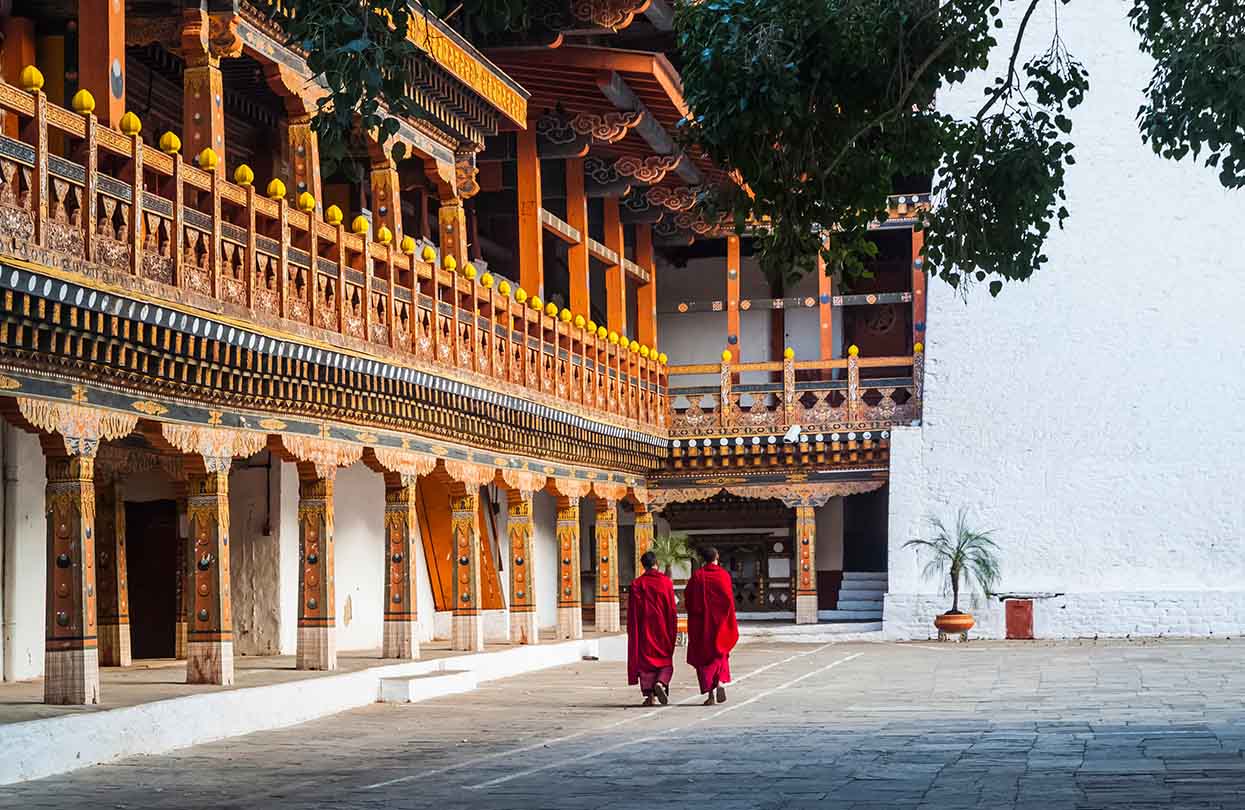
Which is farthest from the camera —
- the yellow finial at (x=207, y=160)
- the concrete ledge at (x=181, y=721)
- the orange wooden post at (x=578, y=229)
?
the orange wooden post at (x=578, y=229)

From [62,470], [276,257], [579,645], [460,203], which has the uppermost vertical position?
[460,203]

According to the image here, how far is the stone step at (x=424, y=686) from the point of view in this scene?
46.9 feet

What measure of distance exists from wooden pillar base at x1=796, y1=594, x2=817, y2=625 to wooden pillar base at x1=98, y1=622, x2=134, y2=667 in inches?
452

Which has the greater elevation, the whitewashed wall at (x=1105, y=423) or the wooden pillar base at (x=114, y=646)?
the whitewashed wall at (x=1105, y=423)

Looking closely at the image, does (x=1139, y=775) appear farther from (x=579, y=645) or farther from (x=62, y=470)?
(x=579, y=645)

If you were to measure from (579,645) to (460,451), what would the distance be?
376 centimetres

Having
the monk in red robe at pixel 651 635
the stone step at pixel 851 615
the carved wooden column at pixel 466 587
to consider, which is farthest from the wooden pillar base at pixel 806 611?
the monk in red robe at pixel 651 635

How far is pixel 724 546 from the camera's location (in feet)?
86.9

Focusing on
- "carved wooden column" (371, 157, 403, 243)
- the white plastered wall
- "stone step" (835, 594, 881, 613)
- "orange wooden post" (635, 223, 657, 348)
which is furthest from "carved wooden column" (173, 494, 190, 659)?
"stone step" (835, 594, 881, 613)

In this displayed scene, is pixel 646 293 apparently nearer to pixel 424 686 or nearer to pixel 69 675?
pixel 424 686

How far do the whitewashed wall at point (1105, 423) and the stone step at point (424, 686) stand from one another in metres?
9.68

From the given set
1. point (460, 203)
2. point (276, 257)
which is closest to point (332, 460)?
point (276, 257)

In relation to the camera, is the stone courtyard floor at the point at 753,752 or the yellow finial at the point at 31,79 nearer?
the stone courtyard floor at the point at 753,752

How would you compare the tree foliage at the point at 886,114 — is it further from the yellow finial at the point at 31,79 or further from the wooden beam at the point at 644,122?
the wooden beam at the point at 644,122
